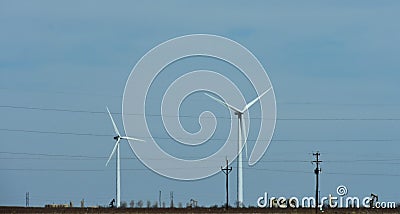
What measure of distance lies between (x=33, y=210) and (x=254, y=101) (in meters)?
34.3

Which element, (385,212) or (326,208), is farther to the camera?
(326,208)

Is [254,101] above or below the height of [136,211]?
above

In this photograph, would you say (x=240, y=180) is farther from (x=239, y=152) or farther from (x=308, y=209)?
(x=308, y=209)

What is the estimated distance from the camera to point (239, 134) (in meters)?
170

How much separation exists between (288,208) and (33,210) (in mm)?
46941

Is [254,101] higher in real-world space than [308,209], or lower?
higher

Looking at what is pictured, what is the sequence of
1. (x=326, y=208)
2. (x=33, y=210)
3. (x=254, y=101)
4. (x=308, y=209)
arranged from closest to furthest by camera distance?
(x=33, y=210) → (x=254, y=101) → (x=308, y=209) → (x=326, y=208)

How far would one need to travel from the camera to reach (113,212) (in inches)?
6378

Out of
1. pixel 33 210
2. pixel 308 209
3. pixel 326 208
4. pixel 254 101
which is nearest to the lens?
Result: pixel 33 210

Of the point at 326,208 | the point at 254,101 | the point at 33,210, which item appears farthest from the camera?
the point at 326,208

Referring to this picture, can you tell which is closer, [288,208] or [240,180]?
[240,180]

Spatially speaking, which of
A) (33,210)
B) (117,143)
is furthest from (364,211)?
(33,210)

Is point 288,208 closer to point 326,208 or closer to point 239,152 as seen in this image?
point 326,208

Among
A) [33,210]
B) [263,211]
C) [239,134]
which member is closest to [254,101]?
Result: [239,134]
